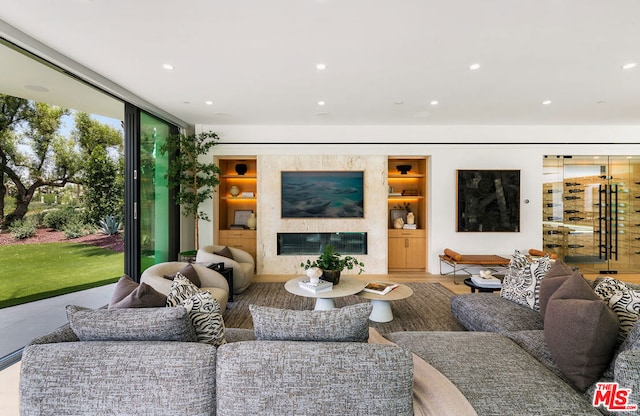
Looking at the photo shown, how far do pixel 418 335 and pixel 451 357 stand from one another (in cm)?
31

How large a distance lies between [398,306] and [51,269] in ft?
16.7

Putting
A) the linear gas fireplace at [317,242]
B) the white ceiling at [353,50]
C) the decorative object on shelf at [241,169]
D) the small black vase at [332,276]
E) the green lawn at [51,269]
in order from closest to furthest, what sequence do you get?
1. the white ceiling at [353,50]
2. the small black vase at [332,276]
3. the green lawn at [51,269]
4. the linear gas fireplace at [317,242]
5. the decorative object on shelf at [241,169]

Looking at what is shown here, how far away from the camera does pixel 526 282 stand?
Answer: 8.13 feet

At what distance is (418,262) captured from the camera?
5371 mm

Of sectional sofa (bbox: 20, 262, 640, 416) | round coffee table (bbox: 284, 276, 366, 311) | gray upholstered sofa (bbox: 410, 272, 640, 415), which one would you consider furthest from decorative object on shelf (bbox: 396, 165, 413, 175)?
sectional sofa (bbox: 20, 262, 640, 416)

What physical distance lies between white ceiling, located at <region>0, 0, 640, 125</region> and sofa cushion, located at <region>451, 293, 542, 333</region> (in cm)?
226

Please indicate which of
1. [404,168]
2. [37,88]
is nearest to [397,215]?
[404,168]

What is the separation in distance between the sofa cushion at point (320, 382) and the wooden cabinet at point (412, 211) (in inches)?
174

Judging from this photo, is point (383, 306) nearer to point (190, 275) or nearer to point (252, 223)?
point (190, 275)

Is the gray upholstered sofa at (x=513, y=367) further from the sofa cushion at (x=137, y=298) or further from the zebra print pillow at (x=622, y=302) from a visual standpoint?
the sofa cushion at (x=137, y=298)

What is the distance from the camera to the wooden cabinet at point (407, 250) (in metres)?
5.36

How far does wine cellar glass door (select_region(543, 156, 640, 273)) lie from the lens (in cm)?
516

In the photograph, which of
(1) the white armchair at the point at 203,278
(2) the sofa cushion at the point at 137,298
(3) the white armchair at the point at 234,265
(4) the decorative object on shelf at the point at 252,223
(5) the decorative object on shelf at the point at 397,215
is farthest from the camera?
(5) the decorative object on shelf at the point at 397,215

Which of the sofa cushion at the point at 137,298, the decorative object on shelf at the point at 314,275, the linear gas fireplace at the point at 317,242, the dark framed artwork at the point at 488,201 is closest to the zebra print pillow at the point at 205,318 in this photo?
the sofa cushion at the point at 137,298
